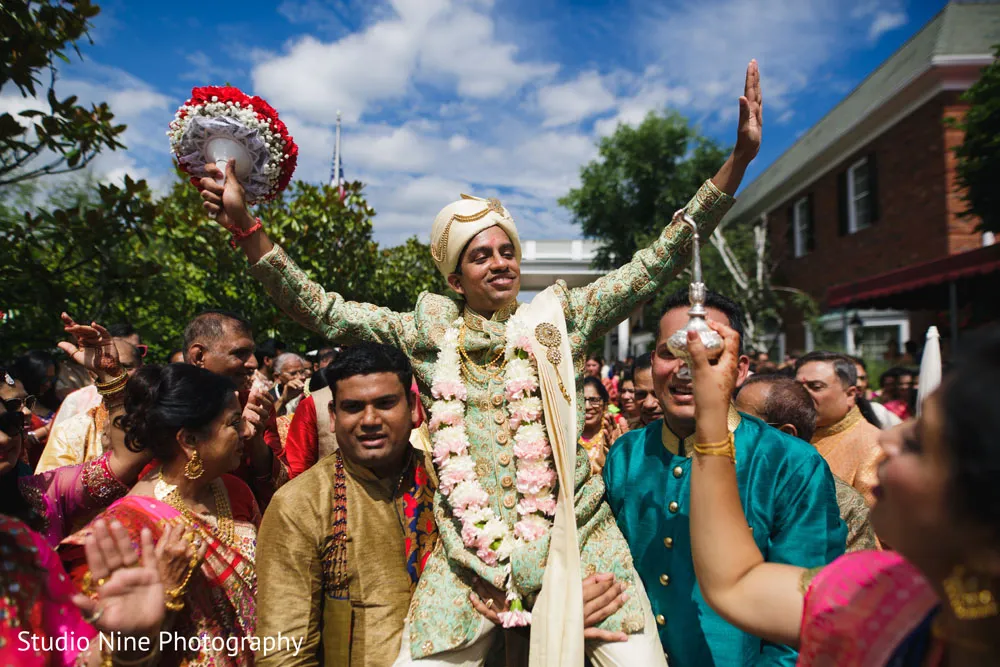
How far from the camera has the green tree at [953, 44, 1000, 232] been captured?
26.6 ft

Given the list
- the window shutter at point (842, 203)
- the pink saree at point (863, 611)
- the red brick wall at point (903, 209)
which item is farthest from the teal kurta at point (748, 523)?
the window shutter at point (842, 203)

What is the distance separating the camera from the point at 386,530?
8.87ft

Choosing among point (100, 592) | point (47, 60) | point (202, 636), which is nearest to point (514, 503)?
point (202, 636)

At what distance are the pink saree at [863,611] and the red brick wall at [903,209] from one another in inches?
534

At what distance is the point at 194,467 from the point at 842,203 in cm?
1838

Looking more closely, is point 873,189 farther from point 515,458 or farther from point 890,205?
point 515,458

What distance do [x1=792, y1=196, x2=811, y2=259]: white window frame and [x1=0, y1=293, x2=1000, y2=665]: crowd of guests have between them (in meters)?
17.9

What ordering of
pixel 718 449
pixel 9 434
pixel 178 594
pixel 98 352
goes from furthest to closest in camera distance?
pixel 98 352 → pixel 178 594 → pixel 9 434 → pixel 718 449

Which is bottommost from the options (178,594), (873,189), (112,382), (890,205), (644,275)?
(178,594)

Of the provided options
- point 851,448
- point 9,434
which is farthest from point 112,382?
point 851,448

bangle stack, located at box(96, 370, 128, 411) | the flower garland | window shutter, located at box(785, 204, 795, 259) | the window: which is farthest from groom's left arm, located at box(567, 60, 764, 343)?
window shutter, located at box(785, 204, 795, 259)

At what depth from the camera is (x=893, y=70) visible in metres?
16.2

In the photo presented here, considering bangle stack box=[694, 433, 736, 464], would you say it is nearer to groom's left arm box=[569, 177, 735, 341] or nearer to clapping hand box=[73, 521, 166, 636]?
groom's left arm box=[569, 177, 735, 341]

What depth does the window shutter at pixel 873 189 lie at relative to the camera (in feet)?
51.4
